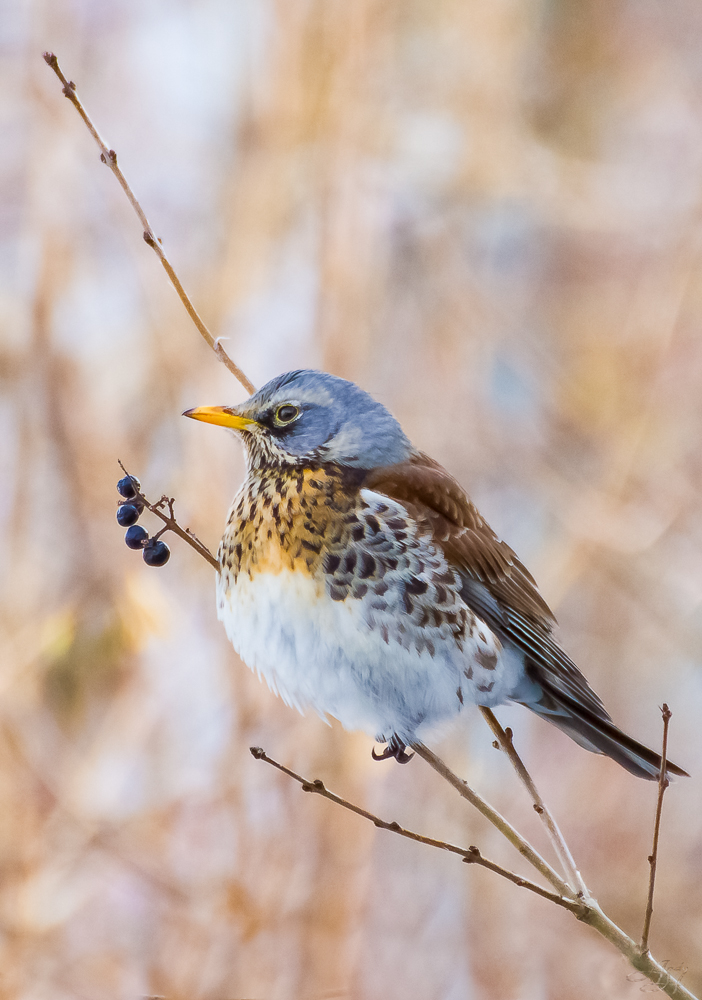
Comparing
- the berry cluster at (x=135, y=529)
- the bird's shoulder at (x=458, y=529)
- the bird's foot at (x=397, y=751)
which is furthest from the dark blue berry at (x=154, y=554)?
the bird's foot at (x=397, y=751)

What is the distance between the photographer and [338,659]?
4.90 ft

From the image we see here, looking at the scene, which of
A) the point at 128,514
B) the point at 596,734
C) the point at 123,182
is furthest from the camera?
the point at 596,734

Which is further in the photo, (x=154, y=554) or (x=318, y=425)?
(x=318, y=425)

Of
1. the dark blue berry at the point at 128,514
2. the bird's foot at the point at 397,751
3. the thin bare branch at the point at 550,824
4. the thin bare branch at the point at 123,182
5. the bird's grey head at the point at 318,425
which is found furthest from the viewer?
the bird's foot at the point at 397,751

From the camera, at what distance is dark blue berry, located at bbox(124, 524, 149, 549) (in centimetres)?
147

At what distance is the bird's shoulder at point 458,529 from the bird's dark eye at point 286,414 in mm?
169

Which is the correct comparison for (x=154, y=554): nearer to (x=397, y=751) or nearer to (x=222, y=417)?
(x=222, y=417)

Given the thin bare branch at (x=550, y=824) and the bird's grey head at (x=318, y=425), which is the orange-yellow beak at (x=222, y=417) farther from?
the thin bare branch at (x=550, y=824)

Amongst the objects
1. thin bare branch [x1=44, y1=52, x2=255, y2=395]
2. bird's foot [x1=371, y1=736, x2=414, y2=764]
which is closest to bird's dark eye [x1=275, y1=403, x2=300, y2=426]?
thin bare branch [x1=44, y1=52, x2=255, y2=395]

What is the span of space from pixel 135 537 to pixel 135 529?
29mm

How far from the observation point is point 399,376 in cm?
342

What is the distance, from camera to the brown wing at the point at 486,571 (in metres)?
1.59

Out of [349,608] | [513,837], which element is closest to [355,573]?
[349,608]

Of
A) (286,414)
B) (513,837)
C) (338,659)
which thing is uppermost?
(286,414)
